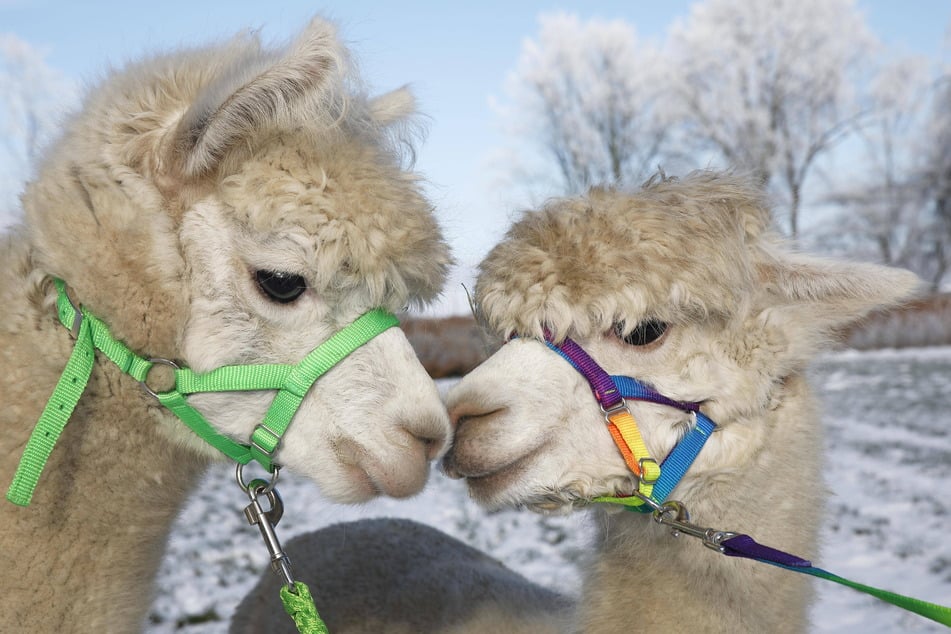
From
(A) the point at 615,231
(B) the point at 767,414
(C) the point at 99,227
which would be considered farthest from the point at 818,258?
(C) the point at 99,227

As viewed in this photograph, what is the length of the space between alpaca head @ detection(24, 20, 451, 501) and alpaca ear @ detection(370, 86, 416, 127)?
31 cm

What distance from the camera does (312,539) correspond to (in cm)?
323

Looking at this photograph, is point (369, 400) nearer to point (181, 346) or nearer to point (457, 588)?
point (181, 346)

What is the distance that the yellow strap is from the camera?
196 cm

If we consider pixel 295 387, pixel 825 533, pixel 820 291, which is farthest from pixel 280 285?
pixel 825 533

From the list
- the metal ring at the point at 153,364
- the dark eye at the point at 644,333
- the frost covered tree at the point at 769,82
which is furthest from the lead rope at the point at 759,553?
the frost covered tree at the point at 769,82

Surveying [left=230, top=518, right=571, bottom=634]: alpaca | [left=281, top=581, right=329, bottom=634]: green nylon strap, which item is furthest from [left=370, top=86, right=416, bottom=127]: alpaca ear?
[left=230, top=518, right=571, bottom=634]: alpaca

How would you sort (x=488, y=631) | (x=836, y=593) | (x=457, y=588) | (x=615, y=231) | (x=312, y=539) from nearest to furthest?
1. (x=615, y=231)
2. (x=488, y=631)
3. (x=457, y=588)
4. (x=312, y=539)
5. (x=836, y=593)

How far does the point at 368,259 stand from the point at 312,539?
1865 mm

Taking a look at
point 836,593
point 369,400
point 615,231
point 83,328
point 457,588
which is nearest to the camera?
point 83,328

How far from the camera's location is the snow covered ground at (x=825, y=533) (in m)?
3.90

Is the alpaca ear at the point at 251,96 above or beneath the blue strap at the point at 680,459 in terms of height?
above

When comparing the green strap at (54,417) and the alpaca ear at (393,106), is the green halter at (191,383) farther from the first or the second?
the alpaca ear at (393,106)

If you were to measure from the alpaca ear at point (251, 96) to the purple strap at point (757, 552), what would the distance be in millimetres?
1459
